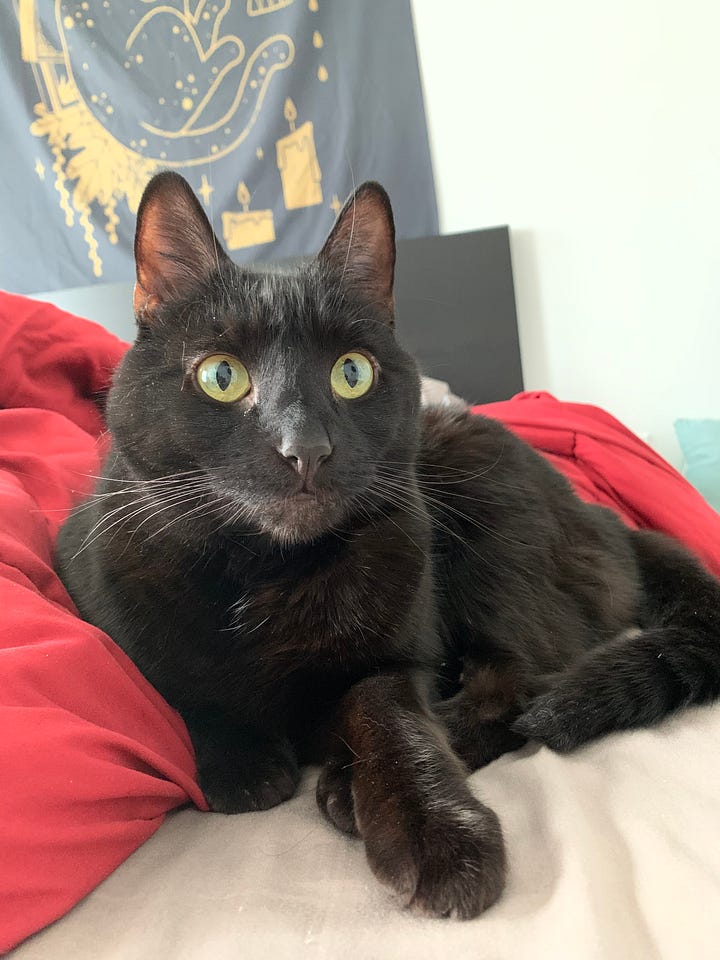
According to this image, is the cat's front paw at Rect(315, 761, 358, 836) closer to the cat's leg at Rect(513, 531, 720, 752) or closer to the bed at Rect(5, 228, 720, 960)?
the bed at Rect(5, 228, 720, 960)

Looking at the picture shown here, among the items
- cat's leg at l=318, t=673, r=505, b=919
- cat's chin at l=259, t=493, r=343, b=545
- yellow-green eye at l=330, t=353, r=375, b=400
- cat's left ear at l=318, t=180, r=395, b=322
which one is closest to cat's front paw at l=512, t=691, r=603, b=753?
cat's leg at l=318, t=673, r=505, b=919

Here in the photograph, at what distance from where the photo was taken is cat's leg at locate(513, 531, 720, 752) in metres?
0.78

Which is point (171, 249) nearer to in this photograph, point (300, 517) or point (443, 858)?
point (300, 517)

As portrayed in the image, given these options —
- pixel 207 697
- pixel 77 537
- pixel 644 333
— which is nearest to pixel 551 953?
pixel 207 697

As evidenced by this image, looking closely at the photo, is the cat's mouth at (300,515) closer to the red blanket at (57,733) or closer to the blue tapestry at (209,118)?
the red blanket at (57,733)

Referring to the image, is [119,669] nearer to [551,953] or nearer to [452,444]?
[551,953]

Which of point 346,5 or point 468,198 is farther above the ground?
point 346,5

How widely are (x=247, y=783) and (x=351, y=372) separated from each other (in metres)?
0.48

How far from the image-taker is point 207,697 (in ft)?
2.63

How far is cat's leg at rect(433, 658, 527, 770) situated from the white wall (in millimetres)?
2063

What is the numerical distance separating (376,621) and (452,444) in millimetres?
446

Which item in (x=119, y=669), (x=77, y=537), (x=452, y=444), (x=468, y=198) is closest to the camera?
(x=119, y=669)

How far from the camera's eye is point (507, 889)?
0.58 meters

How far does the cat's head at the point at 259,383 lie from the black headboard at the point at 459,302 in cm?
171
